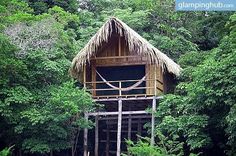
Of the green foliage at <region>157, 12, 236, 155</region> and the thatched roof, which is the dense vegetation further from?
the thatched roof

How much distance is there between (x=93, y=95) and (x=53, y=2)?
7680mm

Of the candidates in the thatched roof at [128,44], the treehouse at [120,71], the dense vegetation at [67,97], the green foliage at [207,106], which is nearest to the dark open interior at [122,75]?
the treehouse at [120,71]

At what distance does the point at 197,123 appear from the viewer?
1389 cm

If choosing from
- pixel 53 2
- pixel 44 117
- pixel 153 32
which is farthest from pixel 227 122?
pixel 53 2

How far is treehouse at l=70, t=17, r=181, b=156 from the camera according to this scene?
15.9 meters

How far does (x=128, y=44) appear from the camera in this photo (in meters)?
16.5

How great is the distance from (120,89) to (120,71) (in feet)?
3.70

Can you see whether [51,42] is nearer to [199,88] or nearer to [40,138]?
[40,138]

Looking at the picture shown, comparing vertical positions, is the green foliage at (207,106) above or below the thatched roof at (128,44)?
below

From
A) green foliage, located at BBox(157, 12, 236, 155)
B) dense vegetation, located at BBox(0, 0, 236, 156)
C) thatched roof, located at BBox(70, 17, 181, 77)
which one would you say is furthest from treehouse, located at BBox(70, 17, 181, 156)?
green foliage, located at BBox(157, 12, 236, 155)

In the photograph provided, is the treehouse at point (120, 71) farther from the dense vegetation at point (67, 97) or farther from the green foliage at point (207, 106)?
the green foliage at point (207, 106)

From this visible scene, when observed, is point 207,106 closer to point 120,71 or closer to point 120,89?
point 120,89

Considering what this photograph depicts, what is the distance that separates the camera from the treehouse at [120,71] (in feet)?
52.2

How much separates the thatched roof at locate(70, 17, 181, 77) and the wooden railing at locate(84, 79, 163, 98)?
0.59 metres
